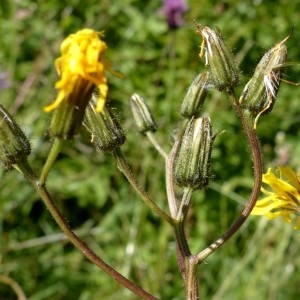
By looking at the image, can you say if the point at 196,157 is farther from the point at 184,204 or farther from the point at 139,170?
the point at 139,170

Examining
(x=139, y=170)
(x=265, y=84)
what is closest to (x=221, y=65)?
(x=265, y=84)

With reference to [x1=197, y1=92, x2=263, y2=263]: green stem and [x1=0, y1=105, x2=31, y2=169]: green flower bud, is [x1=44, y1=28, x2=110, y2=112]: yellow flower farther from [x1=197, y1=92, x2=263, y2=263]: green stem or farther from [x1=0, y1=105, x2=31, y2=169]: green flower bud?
[x1=197, y1=92, x2=263, y2=263]: green stem

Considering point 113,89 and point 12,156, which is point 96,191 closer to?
point 113,89

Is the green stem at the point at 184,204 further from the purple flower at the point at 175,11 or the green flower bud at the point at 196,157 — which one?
the purple flower at the point at 175,11

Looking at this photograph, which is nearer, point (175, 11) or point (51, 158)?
point (51, 158)

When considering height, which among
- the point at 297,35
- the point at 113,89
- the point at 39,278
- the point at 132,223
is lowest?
the point at 39,278

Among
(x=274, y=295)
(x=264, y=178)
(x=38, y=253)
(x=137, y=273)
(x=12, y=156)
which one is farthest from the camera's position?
(x=38, y=253)

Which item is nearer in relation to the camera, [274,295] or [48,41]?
[274,295]

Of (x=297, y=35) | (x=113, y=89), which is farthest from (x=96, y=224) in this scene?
(x=297, y=35)
